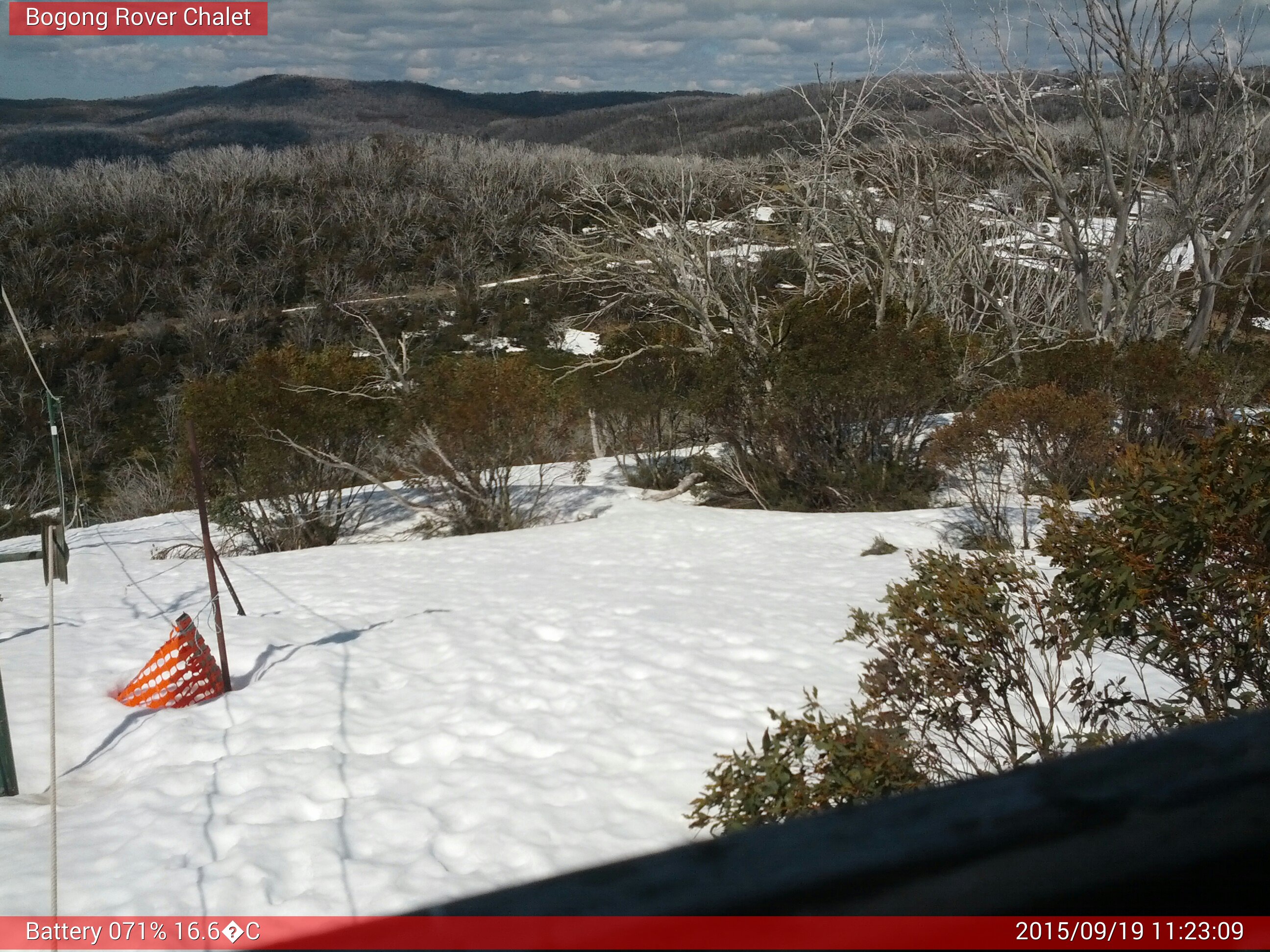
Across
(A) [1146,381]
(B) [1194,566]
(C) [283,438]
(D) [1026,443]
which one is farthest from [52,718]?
(A) [1146,381]

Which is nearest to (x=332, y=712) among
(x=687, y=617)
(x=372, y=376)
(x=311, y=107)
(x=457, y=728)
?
(x=457, y=728)

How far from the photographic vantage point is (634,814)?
4176 millimetres

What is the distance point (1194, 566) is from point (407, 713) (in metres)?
3.68

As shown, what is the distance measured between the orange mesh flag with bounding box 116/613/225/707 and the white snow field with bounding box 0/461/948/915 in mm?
103

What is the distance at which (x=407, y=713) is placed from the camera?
525cm

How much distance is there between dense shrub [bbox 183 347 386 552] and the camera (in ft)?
35.8

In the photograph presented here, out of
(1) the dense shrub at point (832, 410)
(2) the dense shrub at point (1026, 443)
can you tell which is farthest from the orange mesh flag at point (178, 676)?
(1) the dense shrub at point (832, 410)

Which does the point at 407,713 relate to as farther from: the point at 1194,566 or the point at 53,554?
the point at 1194,566

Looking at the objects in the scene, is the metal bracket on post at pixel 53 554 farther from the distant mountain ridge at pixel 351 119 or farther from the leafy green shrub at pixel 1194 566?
the distant mountain ridge at pixel 351 119

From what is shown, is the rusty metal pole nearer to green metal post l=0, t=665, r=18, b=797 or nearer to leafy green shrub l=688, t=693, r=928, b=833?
green metal post l=0, t=665, r=18, b=797

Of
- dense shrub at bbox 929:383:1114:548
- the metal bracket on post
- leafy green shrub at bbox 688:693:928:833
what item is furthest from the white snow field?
the metal bracket on post

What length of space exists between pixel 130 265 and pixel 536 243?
98.1 feet

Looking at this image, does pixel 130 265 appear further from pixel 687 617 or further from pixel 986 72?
pixel 687 617

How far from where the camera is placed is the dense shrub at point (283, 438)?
10.9 metres
